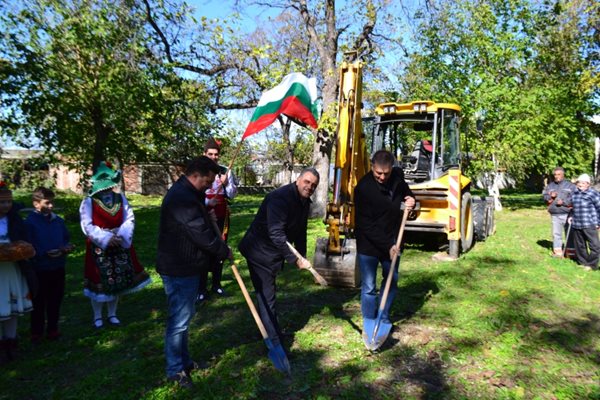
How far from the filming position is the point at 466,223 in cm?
952

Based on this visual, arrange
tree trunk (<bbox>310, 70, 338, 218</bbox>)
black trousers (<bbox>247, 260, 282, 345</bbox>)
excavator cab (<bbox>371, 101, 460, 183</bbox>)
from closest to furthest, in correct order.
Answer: black trousers (<bbox>247, 260, 282, 345</bbox>), excavator cab (<bbox>371, 101, 460, 183</bbox>), tree trunk (<bbox>310, 70, 338, 218</bbox>)

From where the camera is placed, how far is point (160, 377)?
4.04 meters

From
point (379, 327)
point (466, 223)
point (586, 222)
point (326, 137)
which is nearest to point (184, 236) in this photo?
point (379, 327)

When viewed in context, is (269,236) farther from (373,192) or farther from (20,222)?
(20,222)

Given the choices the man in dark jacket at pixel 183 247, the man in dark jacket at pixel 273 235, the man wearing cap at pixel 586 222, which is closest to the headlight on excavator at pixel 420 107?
the man wearing cap at pixel 586 222

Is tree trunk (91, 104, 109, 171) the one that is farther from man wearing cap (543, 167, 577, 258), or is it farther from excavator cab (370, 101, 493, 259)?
man wearing cap (543, 167, 577, 258)

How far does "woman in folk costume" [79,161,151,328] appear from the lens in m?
4.87

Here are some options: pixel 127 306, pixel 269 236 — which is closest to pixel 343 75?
pixel 269 236

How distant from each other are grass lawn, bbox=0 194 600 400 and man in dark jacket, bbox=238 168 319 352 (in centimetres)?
58

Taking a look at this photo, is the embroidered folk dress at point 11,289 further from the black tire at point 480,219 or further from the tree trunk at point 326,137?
the tree trunk at point 326,137

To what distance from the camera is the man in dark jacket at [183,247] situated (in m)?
3.59

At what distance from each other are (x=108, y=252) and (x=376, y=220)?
290 centimetres

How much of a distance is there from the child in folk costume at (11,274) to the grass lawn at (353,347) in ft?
0.99

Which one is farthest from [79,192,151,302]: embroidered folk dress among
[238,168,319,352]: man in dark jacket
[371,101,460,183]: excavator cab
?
[371,101,460,183]: excavator cab
